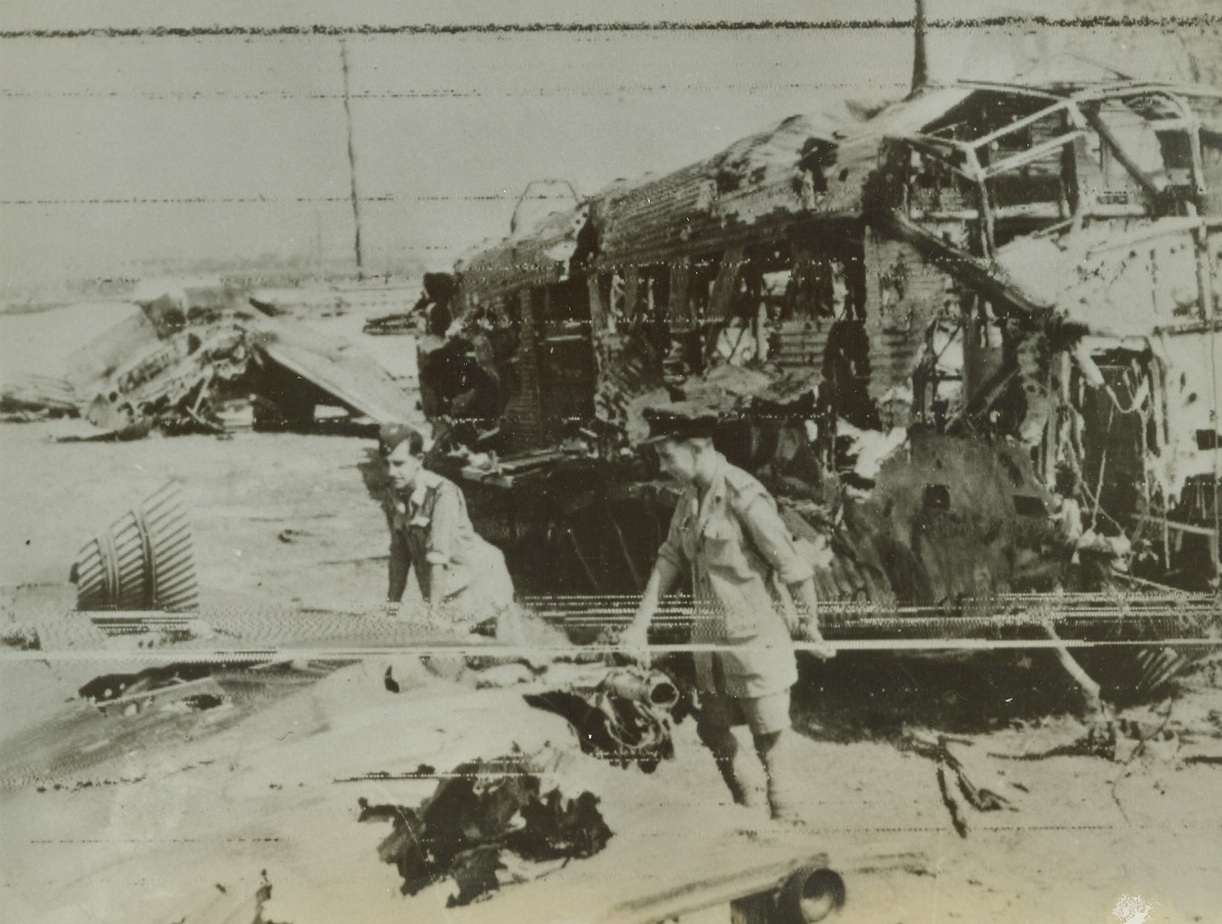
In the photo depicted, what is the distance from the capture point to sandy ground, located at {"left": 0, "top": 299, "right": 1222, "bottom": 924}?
206 centimetres

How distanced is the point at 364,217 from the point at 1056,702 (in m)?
2.03

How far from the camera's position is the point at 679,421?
211 cm

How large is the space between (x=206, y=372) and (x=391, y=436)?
481 mm

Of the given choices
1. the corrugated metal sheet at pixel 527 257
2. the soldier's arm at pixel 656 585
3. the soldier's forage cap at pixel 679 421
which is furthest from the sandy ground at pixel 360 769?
the soldier's forage cap at pixel 679 421

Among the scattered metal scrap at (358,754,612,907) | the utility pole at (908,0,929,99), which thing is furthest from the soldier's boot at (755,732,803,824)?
the utility pole at (908,0,929,99)

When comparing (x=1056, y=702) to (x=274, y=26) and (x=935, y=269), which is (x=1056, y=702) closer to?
(x=935, y=269)

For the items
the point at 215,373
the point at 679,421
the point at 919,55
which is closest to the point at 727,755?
the point at 679,421

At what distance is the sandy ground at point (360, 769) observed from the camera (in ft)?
6.77

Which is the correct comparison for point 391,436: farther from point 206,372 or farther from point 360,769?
point 360,769

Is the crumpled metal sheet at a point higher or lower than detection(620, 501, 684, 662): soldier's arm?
higher

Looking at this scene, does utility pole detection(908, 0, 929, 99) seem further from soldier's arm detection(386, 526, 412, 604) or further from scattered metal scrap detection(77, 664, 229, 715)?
scattered metal scrap detection(77, 664, 229, 715)

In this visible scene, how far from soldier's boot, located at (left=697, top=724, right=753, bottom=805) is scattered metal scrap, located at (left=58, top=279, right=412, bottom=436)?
1.12 meters

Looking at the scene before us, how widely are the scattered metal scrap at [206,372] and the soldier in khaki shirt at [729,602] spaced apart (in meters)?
0.79

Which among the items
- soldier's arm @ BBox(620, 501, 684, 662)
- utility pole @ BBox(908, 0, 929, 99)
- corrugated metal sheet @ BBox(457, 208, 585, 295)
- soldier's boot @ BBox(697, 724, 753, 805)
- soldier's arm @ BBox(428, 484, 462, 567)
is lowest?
soldier's boot @ BBox(697, 724, 753, 805)
